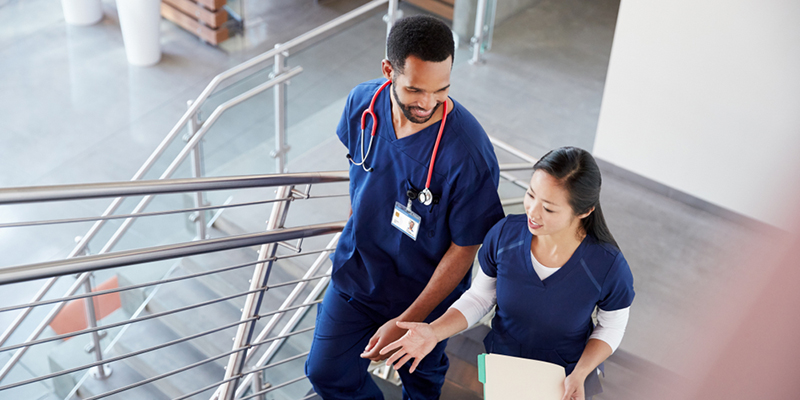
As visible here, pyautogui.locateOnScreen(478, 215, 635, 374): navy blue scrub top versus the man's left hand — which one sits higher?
pyautogui.locateOnScreen(478, 215, 635, 374): navy blue scrub top

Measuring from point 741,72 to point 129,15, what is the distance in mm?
4883

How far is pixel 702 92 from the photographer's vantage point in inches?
150

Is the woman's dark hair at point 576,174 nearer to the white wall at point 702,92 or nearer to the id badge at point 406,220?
the id badge at point 406,220

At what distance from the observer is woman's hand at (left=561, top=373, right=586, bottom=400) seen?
1500mm

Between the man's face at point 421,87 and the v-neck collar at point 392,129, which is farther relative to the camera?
the v-neck collar at point 392,129

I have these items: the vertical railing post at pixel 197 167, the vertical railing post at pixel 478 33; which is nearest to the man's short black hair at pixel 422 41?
the vertical railing post at pixel 197 167

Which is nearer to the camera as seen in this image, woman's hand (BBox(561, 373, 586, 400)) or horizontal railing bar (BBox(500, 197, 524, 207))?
woman's hand (BBox(561, 373, 586, 400))

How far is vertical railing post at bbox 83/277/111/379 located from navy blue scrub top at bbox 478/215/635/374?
6.24 feet

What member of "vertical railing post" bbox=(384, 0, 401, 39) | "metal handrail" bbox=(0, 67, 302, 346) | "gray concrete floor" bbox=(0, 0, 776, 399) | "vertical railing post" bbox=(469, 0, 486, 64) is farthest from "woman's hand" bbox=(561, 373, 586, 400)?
"vertical railing post" bbox=(469, 0, 486, 64)

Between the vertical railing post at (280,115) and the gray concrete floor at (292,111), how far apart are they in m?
0.05

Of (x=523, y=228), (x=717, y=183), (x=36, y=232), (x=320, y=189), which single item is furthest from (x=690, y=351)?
(x=36, y=232)

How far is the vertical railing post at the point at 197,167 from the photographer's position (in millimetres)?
3490

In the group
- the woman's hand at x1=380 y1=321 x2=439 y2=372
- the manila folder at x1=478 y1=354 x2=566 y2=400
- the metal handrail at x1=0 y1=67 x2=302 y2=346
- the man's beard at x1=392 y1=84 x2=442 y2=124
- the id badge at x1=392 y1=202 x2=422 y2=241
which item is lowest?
the metal handrail at x1=0 y1=67 x2=302 y2=346

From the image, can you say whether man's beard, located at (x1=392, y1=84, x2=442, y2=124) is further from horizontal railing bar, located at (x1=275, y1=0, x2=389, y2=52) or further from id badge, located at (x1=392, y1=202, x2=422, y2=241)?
horizontal railing bar, located at (x1=275, y1=0, x2=389, y2=52)
